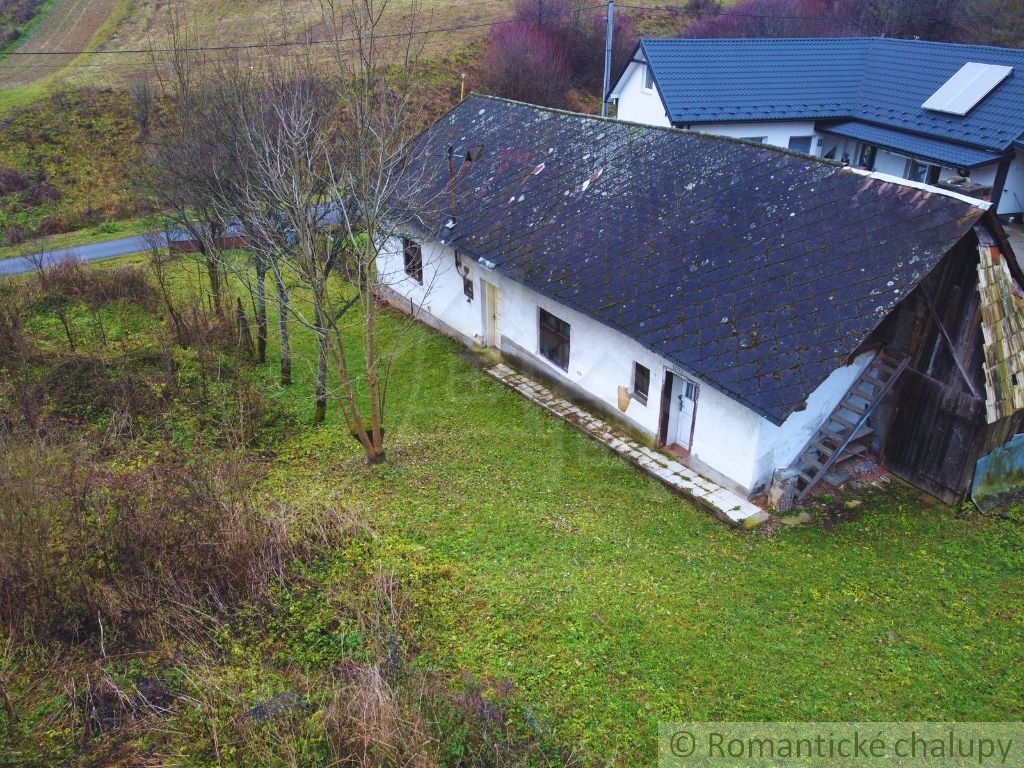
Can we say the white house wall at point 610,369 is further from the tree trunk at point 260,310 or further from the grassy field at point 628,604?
the tree trunk at point 260,310

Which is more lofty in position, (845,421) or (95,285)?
(845,421)

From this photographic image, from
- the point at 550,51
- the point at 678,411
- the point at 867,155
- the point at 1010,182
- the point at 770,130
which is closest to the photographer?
the point at 678,411

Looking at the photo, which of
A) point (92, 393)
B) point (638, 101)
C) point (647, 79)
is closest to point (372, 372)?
point (92, 393)

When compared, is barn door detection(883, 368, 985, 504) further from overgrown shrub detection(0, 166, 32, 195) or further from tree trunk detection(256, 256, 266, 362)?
overgrown shrub detection(0, 166, 32, 195)

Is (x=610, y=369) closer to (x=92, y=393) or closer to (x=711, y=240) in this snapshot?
(x=711, y=240)

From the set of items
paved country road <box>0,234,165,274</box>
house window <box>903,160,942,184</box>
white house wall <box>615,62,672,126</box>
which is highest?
white house wall <box>615,62,672,126</box>

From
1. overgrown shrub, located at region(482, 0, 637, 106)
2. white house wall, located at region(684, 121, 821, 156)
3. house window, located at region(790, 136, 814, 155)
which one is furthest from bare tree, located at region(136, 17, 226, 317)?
overgrown shrub, located at region(482, 0, 637, 106)
